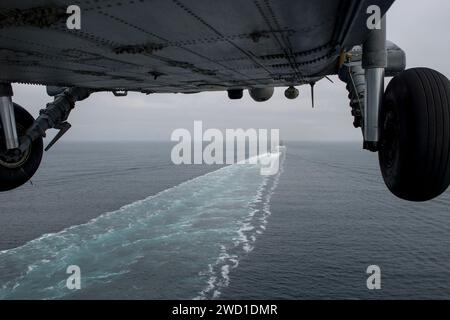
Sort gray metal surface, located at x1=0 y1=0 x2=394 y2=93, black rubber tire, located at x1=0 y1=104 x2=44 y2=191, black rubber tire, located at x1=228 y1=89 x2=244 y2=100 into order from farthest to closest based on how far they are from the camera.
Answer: black rubber tire, located at x1=228 y1=89 x2=244 y2=100 → black rubber tire, located at x1=0 y1=104 x2=44 y2=191 → gray metal surface, located at x1=0 y1=0 x2=394 y2=93

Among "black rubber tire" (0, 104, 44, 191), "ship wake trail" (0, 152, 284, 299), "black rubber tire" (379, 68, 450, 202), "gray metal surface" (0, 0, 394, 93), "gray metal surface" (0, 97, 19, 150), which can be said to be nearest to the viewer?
"gray metal surface" (0, 0, 394, 93)

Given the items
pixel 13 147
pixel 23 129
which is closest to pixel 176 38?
pixel 13 147

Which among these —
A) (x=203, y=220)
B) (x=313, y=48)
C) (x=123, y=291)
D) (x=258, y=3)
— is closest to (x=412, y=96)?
(x=313, y=48)

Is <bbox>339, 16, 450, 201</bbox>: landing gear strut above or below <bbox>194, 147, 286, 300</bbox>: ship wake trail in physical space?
above

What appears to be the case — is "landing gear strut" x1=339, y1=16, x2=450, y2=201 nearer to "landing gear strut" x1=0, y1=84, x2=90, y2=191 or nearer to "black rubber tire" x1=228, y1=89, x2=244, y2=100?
"black rubber tire" x1=228, y1=89, x2=244, y2=100

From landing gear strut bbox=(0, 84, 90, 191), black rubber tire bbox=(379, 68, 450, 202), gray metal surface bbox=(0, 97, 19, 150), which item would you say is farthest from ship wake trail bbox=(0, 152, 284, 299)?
black rubber tire bbox=(379, 68, 450, 202)

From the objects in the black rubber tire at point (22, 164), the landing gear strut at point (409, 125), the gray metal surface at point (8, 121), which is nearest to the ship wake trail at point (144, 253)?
the black rubber tire at point (22, 164)

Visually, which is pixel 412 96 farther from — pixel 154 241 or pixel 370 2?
pixel 154 241
